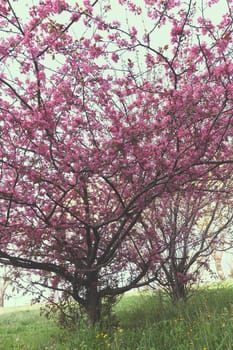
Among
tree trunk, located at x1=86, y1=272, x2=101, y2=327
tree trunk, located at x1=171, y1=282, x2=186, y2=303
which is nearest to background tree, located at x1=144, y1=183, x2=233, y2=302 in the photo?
tree trunk, located at x1=171, y1=282, x2=186, y2=303

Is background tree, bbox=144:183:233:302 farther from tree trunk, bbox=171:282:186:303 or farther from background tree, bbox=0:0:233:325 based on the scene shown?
background tree, bbox=0:0:233:325

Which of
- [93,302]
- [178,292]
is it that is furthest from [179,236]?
[93,302]

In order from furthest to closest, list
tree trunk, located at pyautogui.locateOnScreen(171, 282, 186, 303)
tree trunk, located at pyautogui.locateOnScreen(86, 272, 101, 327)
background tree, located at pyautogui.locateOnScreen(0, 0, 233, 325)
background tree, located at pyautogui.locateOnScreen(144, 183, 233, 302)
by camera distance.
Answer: tree trunk, located at pyautogui.locateOnScreen(171, 282, 186, 303) < background tree, located at pyautogui.locateOnScreen(144, 183, 233, 302) < tree trunk, located at pyautogui.locateOnScreen(86, 272, 101, 327) < background tree, located at pyautogui.locateOnScreen(0, 0, 233, 325)

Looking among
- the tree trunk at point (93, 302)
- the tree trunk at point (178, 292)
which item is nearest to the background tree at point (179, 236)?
the tree trunk at point (178, 292)

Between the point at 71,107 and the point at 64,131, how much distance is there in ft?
0.96

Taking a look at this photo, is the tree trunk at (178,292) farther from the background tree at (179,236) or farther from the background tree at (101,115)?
the background tree at (101,115)

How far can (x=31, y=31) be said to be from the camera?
3391 millimetres

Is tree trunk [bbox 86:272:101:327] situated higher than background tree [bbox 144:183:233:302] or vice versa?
background tree [bbox 144:183:233:302]

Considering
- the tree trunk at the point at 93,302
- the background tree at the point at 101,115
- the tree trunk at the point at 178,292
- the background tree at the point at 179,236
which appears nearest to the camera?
the background tree at the point at 101,115

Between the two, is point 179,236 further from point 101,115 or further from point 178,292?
point 101,115

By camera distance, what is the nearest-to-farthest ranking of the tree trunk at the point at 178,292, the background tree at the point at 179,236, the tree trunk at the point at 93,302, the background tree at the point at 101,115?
the background tree at the point at 101,115
the tree trunk at the point at 93,302
the background tree at the point at 179,236
the tree trunk at the point at 178,292

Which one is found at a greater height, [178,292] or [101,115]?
[101,115]

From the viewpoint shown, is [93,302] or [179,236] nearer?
[93,302]

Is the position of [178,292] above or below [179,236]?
below
